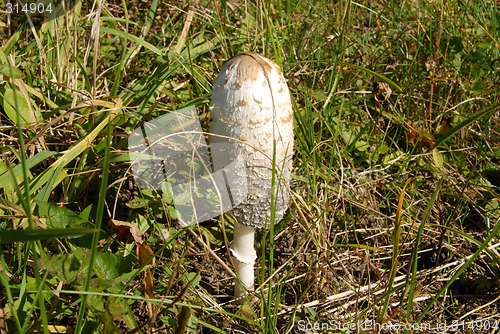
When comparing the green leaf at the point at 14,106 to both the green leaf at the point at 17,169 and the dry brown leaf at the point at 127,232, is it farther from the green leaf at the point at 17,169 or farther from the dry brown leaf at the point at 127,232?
the dry brown leaf at the point at 127,232

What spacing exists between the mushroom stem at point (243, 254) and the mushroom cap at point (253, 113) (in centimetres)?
39

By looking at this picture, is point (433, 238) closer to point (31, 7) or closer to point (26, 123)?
point (26, 123)

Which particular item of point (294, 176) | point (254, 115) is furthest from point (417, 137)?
point (254, 115)

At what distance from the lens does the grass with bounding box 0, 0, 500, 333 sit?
1.59 metres

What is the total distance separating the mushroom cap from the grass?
31 centimetres

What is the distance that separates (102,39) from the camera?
2.53 metres

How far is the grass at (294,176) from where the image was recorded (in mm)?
1591

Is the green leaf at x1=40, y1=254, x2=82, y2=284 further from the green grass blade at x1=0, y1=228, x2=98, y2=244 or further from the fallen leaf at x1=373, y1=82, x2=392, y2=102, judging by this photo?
the fallen leaf at x1=373, y1=82, x2=392, y2=102

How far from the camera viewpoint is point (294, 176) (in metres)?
2.09

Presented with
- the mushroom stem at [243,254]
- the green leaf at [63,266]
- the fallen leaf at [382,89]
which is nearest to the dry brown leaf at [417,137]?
the fallen leaf at [382,89]

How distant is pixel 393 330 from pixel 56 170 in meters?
1.64

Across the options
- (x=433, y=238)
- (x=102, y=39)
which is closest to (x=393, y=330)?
(x=433, y=238)

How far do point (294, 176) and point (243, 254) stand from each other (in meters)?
0.47

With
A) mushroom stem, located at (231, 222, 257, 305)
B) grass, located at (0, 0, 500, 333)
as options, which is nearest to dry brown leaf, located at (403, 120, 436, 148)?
grass, located at (0, 0, 500, 333)
